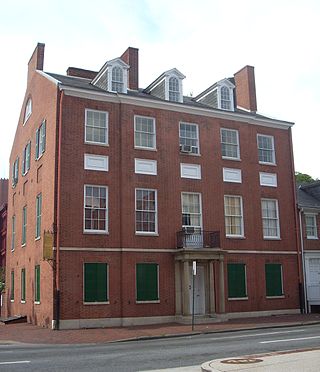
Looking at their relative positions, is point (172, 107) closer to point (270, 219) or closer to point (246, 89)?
point (246, 89)

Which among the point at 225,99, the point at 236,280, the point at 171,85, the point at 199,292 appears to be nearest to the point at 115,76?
the point at 171,85

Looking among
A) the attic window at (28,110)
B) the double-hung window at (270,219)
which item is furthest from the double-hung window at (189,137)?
the attic window at (28,110)

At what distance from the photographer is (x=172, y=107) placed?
27.7m

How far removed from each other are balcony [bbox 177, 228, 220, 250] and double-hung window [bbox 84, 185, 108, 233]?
3925 millimetres

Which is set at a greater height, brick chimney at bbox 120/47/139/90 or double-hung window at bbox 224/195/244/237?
brick chimney at bbox 120/47/139/90

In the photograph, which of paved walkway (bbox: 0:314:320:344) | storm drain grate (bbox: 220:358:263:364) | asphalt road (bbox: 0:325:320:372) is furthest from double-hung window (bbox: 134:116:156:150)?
storm drain grate (bbox: 220:358:263:364)

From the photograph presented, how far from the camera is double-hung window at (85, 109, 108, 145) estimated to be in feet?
83.4

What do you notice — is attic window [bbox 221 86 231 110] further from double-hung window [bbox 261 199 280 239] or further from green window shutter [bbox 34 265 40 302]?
green window shutter [bbox 34 265 40 302]

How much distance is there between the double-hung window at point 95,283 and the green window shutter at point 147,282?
165 cm

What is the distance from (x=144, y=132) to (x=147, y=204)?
12.2 ft

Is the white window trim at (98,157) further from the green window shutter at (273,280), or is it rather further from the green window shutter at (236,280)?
the green window shutter at (273,280)

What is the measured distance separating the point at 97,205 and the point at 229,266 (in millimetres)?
7806

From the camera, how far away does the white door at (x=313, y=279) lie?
2962 centimetres

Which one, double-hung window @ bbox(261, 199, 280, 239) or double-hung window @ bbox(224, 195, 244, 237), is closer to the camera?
double-hung window @ bbox(224, 195, 244, 237)
